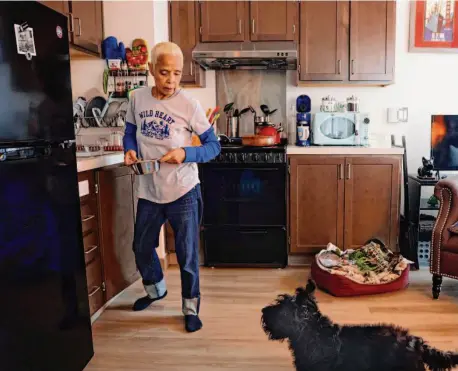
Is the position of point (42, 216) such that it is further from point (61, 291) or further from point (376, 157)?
point (376, 157)

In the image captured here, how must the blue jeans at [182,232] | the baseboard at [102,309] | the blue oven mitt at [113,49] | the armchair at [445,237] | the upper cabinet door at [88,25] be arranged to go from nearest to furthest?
the blue jeans at [182,232] < the baseboard at [102,309] < the armchair at [445,237] < the upper cabinet door at [88,25] < the blue oven mitt at [113,49]

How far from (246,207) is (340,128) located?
96 centimetres

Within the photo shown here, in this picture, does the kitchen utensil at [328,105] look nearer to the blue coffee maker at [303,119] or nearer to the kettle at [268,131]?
the blue coffee maker at [303,119]

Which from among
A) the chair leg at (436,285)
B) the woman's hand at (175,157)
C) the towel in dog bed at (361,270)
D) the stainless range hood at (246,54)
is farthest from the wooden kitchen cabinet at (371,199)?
the woman's hand at (175,157)

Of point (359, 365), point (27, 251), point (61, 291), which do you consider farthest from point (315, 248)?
point (27, 251)

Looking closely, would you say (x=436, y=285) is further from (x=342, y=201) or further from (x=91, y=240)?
(x=91, y=240)

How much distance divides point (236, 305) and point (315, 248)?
3.06 feet

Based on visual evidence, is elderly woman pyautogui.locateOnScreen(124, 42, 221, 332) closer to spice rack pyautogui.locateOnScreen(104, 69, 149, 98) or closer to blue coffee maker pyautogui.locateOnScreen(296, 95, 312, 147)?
spice rack pyautogui.locateOnScreen(104, 69, 149, 98)

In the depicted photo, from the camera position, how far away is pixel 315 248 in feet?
10.5

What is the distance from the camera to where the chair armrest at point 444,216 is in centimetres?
Answer: 247

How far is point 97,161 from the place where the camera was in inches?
88.8

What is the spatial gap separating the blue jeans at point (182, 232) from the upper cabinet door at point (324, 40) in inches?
64.2

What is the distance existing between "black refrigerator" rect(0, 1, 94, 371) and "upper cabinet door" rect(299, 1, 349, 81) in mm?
2118

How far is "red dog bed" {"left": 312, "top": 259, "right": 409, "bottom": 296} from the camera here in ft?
8.43
